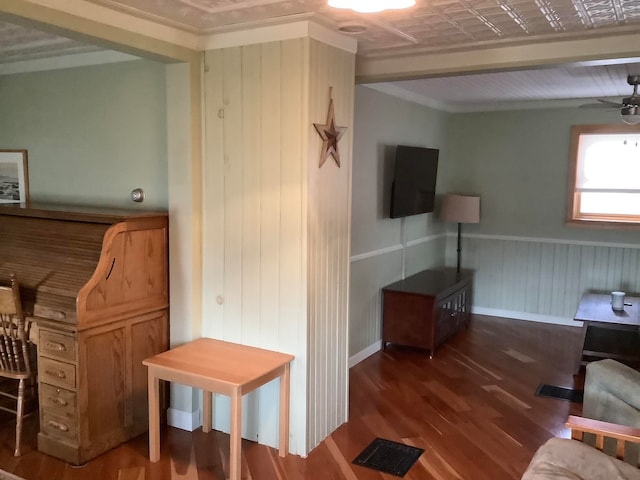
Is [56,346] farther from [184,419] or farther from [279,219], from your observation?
[279,219]

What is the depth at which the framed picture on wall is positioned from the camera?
13.6ft

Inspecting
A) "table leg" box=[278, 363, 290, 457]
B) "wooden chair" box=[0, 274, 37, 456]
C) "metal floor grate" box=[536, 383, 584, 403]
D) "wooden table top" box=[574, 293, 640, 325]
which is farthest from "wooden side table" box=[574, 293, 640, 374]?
"wooden chair" box=[0, 274, 37, 456]

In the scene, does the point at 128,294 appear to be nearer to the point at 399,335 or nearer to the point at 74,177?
the point at 74,177

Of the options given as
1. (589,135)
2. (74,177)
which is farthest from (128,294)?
(589,135)

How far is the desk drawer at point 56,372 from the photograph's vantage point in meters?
2.96

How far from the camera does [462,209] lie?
5.98m

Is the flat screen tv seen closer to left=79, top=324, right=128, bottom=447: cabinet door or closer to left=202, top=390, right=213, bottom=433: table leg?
left=202, top=390, right=213, bottom=433: table leg

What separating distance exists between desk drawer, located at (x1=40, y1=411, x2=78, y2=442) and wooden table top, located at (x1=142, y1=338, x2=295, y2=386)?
0.54 m

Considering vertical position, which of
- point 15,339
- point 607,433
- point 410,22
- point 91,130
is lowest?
point 607,433

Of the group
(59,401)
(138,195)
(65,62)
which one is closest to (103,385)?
(59,401)

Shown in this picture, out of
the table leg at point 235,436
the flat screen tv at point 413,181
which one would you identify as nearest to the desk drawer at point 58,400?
the table leg at point 235,436

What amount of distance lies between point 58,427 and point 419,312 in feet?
9.56

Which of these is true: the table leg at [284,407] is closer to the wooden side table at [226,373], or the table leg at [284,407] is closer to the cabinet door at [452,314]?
the wooden side table at [226,373]

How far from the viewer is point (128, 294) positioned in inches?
125
